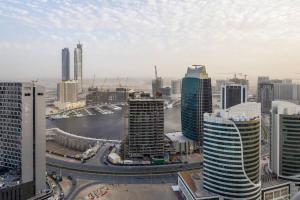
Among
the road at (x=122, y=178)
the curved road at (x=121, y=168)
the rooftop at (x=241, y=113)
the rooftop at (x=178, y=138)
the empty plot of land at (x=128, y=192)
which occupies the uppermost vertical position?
the rooftop at (x=241, y=113)

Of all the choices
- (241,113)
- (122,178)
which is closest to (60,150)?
(122,178)

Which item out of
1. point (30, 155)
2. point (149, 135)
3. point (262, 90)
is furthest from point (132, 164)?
point (262, 90)

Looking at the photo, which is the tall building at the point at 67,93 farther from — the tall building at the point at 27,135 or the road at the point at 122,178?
the tall building at the point at 27,135

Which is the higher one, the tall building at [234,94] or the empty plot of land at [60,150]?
the tall building at [234,94]

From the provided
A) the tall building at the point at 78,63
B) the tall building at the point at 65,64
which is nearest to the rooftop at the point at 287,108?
the tall building at the point at 65,64

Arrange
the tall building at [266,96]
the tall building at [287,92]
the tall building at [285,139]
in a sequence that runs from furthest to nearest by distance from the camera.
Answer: the tall building at [287,92]
the tall building at [266,96]
the tall building at [285,139]

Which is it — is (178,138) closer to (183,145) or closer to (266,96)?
(183,145)
